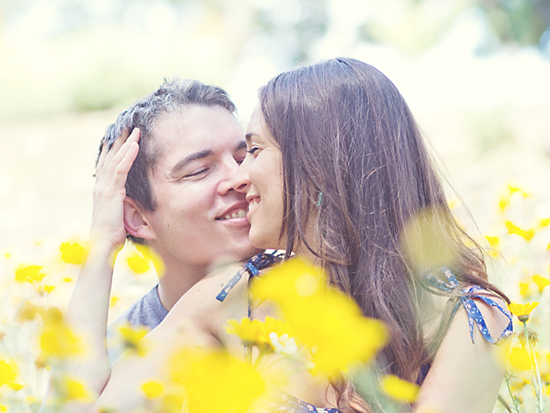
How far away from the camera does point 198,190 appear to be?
1.85 metres

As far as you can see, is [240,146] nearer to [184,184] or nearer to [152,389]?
[184,184]

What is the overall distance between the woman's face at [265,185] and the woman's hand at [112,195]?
55 cm

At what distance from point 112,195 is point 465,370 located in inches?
50.7

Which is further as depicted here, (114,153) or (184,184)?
(114,153)

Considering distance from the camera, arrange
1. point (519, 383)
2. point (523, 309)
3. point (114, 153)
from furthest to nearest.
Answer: point (114, 153)
point (519, 383)
point (523, 309)

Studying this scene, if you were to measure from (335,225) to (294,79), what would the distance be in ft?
1.51

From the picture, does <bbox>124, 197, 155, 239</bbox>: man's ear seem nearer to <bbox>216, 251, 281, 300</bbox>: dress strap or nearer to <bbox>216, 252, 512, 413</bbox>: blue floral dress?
<bbox>216, 251, 281, 300</bbox>: dress strap

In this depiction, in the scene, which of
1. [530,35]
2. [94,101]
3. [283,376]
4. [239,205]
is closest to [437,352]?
[283,376]

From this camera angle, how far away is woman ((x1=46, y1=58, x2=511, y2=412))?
1381mm

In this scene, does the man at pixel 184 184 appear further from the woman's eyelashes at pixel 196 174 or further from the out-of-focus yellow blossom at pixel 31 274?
the out-of-focus yellow blossom at pixel 31 274

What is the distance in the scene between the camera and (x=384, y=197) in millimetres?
1503

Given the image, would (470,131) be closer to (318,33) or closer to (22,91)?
(318,33)

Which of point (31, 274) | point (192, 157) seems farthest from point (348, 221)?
point (31, 274)

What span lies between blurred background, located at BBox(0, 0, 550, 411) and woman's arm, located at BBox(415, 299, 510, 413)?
4.26m
